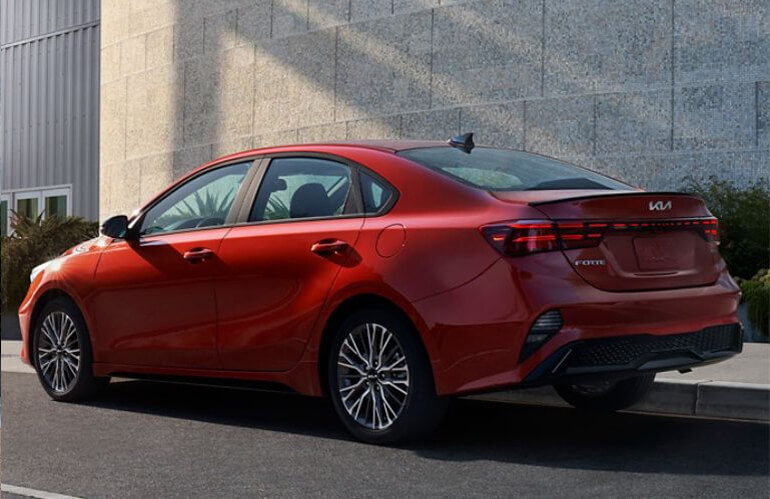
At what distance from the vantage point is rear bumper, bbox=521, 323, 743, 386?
538 cm

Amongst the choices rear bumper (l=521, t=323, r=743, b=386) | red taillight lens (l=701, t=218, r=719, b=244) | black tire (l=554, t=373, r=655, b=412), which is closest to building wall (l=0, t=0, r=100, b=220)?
black tire (l=554, t=373, r=655, b=412)

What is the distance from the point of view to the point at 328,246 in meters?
6.20

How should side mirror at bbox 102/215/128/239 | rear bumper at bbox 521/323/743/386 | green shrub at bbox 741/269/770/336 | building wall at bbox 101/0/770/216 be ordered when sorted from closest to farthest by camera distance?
rear bumper at bbox 521/323/743/386 → side mirror at bbox 102/215/128/239 → green shrub at bbox 741/269/770/336 → building wall at bbox 101/0/770/216

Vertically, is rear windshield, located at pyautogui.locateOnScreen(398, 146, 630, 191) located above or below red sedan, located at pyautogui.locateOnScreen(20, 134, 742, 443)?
above

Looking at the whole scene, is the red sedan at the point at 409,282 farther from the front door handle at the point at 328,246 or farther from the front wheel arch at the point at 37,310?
the front wheel arch at the point at 37,310

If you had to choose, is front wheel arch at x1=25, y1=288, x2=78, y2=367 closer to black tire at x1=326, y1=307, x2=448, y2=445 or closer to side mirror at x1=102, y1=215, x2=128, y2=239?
side mirror at x1=102, y1=215, x2=128, y2=239

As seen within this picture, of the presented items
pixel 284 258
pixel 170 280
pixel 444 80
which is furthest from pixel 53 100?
pixel 284 258

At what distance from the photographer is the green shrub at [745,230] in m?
11.9

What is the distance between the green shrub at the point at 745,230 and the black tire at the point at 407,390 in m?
6.75

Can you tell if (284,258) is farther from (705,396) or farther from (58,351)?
(705,396)

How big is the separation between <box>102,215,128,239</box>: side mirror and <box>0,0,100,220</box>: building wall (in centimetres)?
1761

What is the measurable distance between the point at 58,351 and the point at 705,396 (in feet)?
13.6

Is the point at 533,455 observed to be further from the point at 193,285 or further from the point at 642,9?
the point at 642,9

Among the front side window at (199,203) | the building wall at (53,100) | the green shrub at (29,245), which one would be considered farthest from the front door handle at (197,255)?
the building wall at (53,100)
